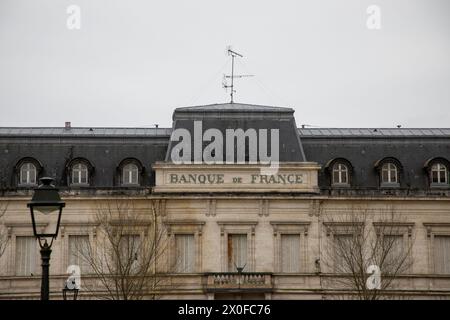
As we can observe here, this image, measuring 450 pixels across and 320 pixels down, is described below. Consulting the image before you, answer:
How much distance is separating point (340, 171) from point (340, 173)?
129 millimetres

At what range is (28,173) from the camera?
57750 mm

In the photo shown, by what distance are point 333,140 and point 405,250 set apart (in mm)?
7719

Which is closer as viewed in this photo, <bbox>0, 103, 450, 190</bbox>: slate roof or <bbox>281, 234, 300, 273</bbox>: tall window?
<bbox>281, 234, 300, 273</bbox>: tall window

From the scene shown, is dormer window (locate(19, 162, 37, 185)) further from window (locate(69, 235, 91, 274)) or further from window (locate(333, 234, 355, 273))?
window (locate(333, 234, 355, 273))

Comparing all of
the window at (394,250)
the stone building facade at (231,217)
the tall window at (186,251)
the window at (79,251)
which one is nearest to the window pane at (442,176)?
the stone building facade at (231,217)

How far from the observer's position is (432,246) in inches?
2233

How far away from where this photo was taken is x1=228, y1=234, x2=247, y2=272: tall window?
2217 inches

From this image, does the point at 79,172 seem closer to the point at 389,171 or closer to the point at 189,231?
the point at 189,231

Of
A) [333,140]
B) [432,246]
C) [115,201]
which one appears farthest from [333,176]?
[115,201]

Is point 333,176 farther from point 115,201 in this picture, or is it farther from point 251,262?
point 115,201

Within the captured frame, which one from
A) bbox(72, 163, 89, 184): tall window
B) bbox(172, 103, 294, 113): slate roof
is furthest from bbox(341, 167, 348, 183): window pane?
bbox(72, 163, 89, 184): tall window

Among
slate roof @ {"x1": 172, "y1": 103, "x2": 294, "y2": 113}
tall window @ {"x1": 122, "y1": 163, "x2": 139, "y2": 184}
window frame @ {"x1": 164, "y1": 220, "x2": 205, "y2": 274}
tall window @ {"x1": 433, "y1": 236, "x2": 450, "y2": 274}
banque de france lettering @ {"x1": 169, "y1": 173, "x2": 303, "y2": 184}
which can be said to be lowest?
tall window @ {"x1": 433, "y1": 236, "x2": 450, "y2": 274}

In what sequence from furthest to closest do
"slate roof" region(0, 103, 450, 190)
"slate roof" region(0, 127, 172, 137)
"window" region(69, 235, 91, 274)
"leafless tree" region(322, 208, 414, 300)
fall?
"slate roof" region(0, 127, 172, 137)
"slate roof" region(0, 103, 450, 190)
"window" region(69, 235, 91, 274)
"leafless tree" region(322, 208, 414, 300)

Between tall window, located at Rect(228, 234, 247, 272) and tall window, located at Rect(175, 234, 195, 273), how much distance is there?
6.64ft
